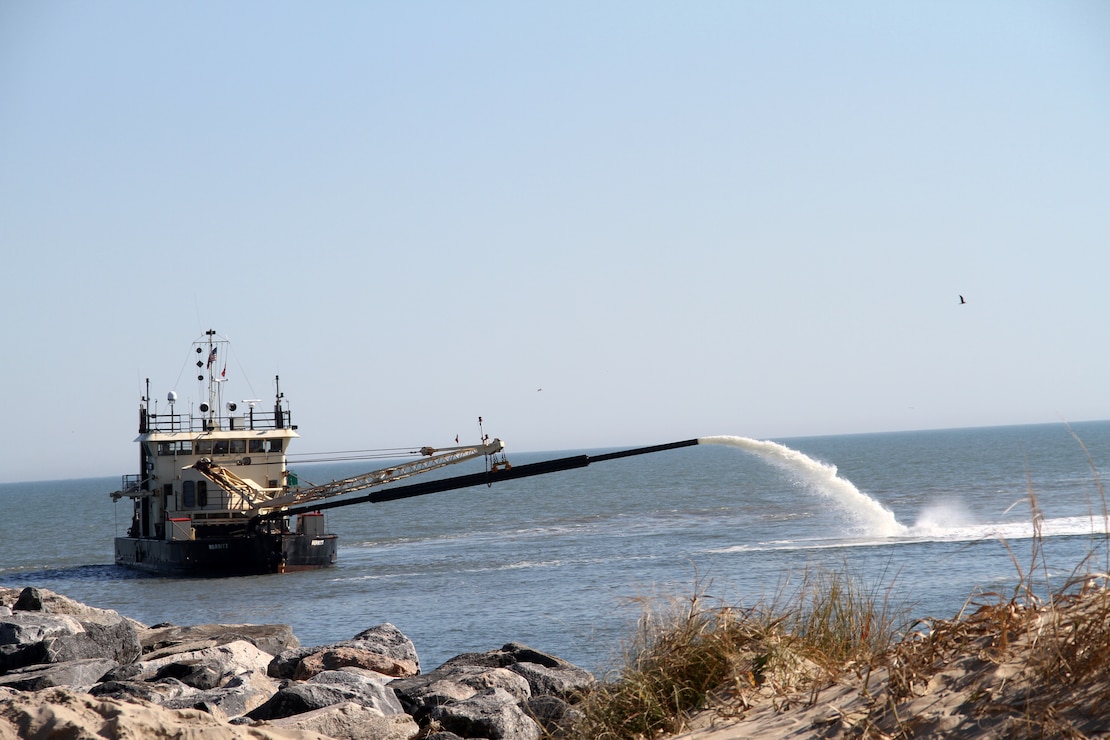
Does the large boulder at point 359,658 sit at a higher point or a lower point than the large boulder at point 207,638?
higher

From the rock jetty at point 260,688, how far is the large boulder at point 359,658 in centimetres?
2

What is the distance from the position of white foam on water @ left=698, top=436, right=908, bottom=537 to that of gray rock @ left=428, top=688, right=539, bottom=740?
12.3 meters

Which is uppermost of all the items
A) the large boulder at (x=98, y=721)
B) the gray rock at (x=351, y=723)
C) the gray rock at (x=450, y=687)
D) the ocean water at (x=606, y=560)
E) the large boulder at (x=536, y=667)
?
the large boulder at (x=98, y=721)

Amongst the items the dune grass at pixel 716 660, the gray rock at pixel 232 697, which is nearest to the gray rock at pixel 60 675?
the gray rock at pixel 232 697

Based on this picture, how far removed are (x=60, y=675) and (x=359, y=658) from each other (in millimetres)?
3179

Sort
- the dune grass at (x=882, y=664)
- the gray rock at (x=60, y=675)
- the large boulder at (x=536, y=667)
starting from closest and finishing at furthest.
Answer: the dune grass at (x=882, y=664) → the gray rock at (x=60, y=675) → the large boulder at (x=536, y=667)

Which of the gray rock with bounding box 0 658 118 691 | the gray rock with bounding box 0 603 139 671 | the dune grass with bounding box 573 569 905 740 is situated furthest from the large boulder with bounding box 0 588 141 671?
the dune grass with bounding box 573 569 905 740

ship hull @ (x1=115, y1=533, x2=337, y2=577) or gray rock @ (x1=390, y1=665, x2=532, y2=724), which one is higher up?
gray rock @ (x1=390, y1=665, x2=532, y2=724)

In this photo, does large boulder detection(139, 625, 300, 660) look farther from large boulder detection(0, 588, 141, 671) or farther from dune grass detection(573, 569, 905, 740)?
dune grass detection(573, 569, 905, 740)

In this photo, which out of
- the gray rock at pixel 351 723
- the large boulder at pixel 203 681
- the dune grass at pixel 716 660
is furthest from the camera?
the large boulder at pixel 203 681

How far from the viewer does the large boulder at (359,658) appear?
12367mm

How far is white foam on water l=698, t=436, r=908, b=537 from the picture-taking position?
21812 millimetres

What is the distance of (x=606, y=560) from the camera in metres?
33.3

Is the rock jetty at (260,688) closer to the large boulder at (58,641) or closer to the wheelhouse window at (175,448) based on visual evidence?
the large boulder at (58,641)
